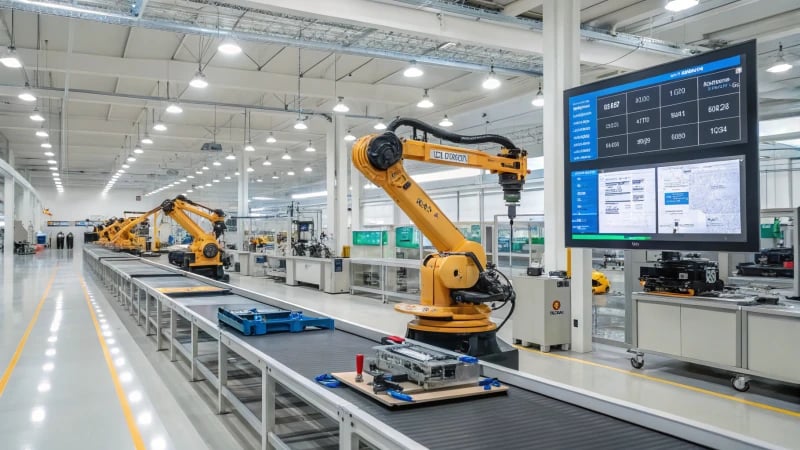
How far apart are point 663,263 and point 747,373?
1.31 meters

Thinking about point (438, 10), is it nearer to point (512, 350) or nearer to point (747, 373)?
point (512, 350)

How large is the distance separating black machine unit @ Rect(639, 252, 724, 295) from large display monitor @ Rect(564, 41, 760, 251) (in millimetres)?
953

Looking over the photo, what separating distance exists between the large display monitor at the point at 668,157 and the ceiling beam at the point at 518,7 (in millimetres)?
2782

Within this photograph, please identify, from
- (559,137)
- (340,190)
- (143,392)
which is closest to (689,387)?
(559,137)

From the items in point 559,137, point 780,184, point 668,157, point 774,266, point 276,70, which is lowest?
point 774,266

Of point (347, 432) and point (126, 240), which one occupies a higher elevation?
point (126, 240)

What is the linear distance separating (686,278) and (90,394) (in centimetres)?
575

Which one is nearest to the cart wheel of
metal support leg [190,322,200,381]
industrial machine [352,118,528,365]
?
industrial machine [352,118,528,365]

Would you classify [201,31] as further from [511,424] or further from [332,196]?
[511,424]

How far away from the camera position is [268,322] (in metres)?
3.99

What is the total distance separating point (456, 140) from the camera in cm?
481

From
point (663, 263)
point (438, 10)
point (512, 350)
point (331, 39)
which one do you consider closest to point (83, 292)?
point (331, 39)

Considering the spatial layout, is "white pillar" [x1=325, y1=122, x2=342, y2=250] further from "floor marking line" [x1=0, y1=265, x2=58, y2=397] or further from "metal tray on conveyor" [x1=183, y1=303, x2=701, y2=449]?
"metal tray on conveyor" [x1=183, y1=303, x2=701, y2=449]

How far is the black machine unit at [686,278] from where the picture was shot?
530 cm
